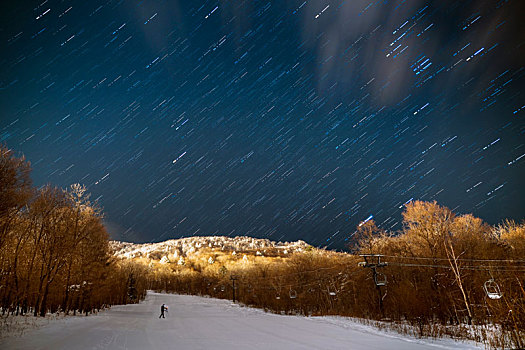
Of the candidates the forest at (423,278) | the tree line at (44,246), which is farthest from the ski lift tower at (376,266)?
the tree line at (44,246)

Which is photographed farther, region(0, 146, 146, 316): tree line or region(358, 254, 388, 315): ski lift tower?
region(358, 254, 388, 315): ski lift tower

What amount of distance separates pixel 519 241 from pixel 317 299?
31469 millimetres

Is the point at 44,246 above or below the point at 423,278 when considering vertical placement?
above

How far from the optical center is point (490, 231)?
43500 millimetres

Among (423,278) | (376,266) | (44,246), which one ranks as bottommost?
(423,278)

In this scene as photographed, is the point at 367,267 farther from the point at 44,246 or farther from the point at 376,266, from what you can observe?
the point at 44,246

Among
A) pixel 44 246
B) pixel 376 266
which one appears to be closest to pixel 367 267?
pixel 376 266

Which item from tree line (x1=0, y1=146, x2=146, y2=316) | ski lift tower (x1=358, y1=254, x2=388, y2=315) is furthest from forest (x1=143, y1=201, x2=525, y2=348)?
tree line (x1=0, y1=146, x2=146, y2=316)

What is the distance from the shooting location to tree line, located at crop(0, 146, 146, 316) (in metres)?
17.4

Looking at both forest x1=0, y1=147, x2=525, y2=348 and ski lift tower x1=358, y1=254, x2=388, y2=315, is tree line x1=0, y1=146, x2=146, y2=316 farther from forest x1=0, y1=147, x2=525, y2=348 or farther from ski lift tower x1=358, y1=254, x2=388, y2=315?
ski lift tower x1=358, y1=254, x2=388, y2=315

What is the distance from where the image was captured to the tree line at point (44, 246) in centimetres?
1741

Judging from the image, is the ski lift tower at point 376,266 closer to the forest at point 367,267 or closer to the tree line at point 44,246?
the forest at point 367,267

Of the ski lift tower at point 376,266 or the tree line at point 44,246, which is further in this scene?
the ski lift tower at point 376,266

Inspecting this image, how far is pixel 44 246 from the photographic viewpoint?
27.2 m
